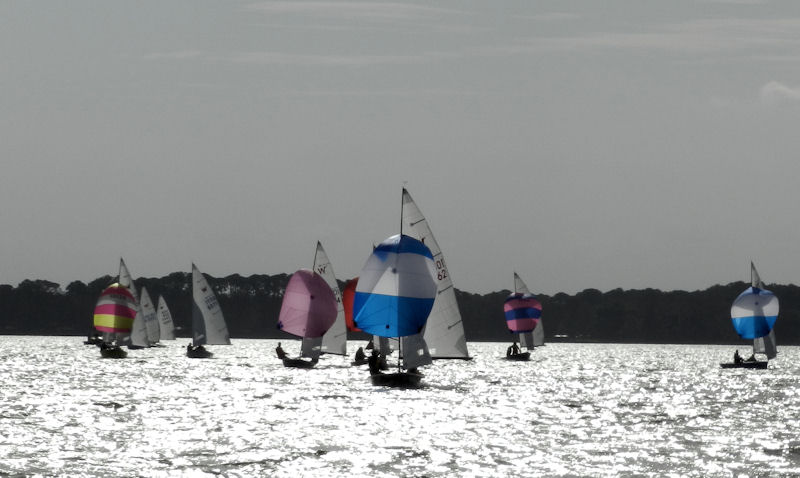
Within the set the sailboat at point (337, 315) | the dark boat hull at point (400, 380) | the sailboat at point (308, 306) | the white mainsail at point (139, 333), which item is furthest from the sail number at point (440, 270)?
the white mainsail at point (139, 333)

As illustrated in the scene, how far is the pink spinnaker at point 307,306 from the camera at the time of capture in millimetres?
81562

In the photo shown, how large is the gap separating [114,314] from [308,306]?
2865cm

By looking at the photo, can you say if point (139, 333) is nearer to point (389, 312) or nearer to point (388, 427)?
point (389, 312)

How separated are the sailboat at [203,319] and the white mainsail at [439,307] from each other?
43939mm

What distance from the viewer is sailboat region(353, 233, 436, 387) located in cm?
6097

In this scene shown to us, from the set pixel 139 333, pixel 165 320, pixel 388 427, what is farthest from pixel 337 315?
→ pixel 165 320

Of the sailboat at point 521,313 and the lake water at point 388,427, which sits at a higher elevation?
the sailboat at point 521,313

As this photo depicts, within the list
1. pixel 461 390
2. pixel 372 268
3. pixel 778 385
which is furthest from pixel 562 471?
pixel 778 385

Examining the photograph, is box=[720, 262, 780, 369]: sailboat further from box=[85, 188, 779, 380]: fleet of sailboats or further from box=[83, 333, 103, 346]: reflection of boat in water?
box=[83, 333, 103, 346]: reflection of boat in water

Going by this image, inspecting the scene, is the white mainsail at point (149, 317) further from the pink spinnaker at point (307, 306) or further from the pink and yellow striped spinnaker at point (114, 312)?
the pink spinnaker at point (307, 306)

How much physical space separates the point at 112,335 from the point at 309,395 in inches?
2545

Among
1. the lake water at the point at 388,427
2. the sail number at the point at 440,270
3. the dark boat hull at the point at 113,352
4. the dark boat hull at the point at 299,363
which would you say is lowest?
the lake water at the point at 388,427

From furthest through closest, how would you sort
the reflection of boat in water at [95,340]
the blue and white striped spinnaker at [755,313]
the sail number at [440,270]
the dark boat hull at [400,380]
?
the reflection of boat in water at [95,340] < the blue and white striped spinnaker at [755,313] < the sail number at [440,270] < the dark boat hull at [400,380]

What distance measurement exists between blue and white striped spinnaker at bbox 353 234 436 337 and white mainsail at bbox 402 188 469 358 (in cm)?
223
